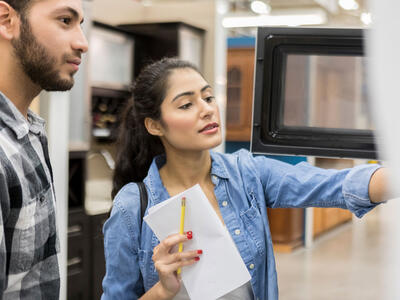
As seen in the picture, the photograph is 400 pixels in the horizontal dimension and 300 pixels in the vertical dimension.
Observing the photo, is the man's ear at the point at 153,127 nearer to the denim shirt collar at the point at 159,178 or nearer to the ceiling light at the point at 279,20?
the denim shirt collar at the point at 159,178

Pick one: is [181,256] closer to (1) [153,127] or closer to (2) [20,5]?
(1) [153,127]

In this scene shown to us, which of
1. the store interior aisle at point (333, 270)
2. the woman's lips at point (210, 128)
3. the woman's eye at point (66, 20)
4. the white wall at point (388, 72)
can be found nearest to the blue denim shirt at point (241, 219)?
the woman's lips at point (210, 128)

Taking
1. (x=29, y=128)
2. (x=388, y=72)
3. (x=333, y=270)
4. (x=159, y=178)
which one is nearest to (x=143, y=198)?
(x=159, y=178)

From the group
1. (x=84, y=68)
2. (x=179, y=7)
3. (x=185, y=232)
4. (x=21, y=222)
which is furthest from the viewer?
(x=179, y=7)

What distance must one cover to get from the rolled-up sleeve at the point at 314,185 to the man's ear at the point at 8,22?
0.74m

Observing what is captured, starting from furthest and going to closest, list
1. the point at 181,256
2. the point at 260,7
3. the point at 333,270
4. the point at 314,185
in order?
the point at 260,7, the point at 333,270, the point at 314,185, the point at 181,256

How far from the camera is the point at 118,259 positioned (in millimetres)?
1432

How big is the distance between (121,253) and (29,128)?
0.44 metres

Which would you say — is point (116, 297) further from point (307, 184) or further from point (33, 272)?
point (307, 184)

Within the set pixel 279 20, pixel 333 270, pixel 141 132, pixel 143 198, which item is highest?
pixel 279 20

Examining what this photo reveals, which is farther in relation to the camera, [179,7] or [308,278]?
[308,278]

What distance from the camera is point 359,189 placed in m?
1.22

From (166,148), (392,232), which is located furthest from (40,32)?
(392,232)

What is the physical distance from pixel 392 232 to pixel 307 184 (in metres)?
1.02
